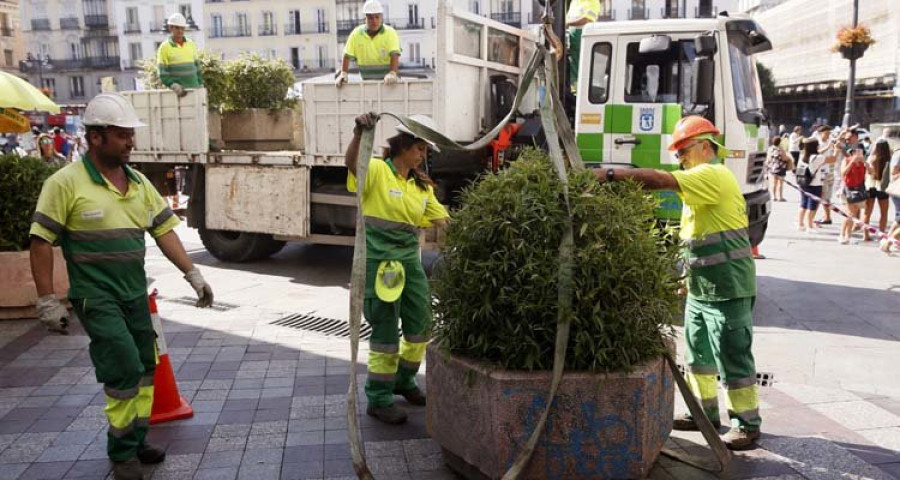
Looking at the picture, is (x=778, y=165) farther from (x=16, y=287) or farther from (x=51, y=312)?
(x=51, y=312)

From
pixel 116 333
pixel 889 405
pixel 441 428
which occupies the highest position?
pixel 116 333

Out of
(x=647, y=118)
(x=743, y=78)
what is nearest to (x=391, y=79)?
(x=647, y=118)

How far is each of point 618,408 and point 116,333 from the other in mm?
2347

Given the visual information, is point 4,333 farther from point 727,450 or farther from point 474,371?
point 727,450

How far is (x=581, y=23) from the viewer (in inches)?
320

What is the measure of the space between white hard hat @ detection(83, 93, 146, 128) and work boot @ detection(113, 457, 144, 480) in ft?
5.37

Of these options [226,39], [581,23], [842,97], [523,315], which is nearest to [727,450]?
[523,315]

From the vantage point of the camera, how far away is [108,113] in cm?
355

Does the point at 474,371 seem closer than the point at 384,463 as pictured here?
Yes

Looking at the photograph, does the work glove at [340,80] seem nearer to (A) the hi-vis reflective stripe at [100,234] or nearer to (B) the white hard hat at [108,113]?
(B) the white hard hat at [108,113]

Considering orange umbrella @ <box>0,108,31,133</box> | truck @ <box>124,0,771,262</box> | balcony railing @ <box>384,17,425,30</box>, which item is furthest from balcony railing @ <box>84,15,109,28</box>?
truck @ <box>124,0,771,262</box>

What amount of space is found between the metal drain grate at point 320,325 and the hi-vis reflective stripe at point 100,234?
109 inches

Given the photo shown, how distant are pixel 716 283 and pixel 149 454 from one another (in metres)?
3.13

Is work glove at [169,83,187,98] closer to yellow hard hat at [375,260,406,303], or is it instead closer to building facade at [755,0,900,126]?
yellow hard hat at [375,260,406,303]
